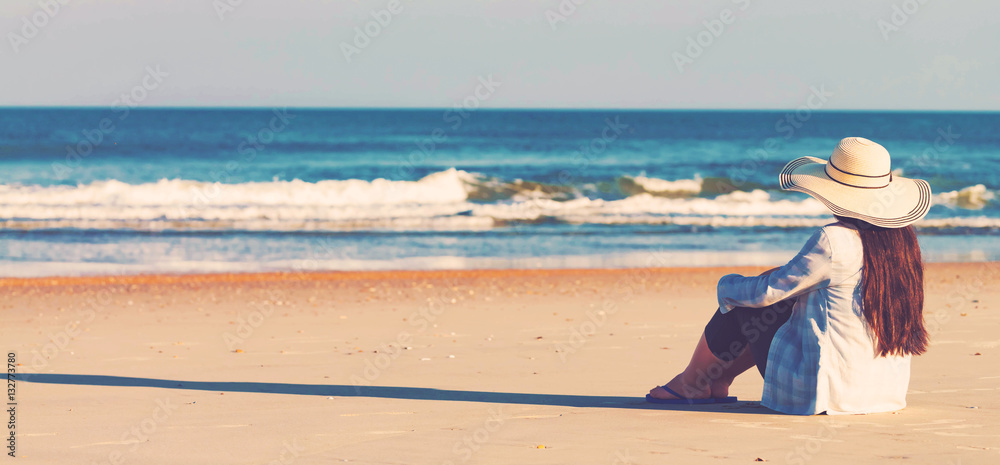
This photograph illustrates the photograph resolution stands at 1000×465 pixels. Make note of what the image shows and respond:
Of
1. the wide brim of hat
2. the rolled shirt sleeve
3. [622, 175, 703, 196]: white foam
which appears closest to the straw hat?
the wide brim of hat

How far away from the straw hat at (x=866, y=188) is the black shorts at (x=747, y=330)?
452 millimetres

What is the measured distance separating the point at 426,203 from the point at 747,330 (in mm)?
16395

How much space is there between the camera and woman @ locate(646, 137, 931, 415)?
130 inches

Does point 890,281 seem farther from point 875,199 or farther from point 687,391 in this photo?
point 687,391

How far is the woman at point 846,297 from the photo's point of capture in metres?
3.31

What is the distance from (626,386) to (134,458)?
93.4 inches

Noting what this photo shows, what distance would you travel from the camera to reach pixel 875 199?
10.9ft

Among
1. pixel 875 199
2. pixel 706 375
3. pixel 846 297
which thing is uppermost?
pixel 875 199

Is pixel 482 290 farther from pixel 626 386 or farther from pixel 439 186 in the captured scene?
pixel 439 186

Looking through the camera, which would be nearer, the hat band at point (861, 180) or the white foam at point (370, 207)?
the hat band at point (861, 180)

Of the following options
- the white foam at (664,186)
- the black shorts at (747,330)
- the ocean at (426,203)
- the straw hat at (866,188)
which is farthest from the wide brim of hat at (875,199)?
the white foam at (664,186)

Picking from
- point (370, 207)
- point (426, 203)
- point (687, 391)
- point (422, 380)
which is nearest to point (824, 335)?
point (687, 391)

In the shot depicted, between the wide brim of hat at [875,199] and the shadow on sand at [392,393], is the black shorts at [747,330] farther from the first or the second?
the wide brim of hat at [875,199]

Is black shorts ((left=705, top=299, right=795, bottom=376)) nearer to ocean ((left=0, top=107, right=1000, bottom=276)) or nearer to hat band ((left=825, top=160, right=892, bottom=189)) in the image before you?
hat band ((left=825, top=160, right=892, bottom=189))
